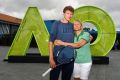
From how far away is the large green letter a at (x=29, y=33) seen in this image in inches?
683

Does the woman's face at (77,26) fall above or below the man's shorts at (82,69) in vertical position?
above

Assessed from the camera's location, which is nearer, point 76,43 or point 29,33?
point 76,43

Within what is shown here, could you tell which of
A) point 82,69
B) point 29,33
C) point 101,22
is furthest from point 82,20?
point 82,69

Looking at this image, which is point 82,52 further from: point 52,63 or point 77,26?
point 52,63

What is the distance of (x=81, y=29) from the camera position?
6004mm

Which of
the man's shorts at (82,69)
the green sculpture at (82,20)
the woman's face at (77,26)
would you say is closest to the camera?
the woman's face at (77,26)

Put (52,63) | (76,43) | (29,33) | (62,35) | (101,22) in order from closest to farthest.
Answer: (52,63), (62,35), (76,43), (101,22), (29,33)

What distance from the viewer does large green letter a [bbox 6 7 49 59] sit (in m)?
17.4

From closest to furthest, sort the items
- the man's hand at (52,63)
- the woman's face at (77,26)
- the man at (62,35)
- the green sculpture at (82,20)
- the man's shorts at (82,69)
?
the man's hand at (52,63)
the man at (62,35)
the woman's face at (77,26)
the man's shorts at (82,69)
the green sculpture at (82,20)

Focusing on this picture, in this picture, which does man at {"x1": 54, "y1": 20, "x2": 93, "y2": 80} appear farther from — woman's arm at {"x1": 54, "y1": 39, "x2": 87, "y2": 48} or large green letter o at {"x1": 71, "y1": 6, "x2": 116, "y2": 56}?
large green letter o at {"x1": 71, "y1": 6, "x2": 116, "y2": 56}

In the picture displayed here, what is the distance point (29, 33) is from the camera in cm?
1753

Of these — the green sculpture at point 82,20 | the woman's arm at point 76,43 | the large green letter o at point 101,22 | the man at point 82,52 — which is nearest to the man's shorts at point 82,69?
the man at point 82,52

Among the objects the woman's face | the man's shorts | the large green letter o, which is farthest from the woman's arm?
the large green letter o

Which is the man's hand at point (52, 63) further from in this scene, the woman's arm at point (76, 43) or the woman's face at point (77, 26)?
the woman's face at point (77, 26)
